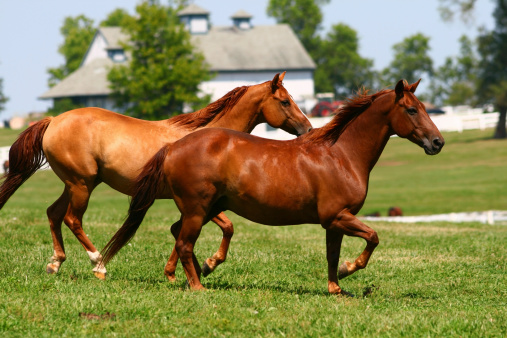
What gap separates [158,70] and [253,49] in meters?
31.1

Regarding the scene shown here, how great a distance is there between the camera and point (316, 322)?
7156 millimetres

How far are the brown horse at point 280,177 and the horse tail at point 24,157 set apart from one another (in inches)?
86.0

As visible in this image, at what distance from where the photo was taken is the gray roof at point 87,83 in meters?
79.0

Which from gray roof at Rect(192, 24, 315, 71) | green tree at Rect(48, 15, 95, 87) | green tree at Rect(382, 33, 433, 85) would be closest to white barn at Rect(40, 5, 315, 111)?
gray roof at Rect(192, 24, 315, 71)

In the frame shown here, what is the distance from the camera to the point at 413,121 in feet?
29.1

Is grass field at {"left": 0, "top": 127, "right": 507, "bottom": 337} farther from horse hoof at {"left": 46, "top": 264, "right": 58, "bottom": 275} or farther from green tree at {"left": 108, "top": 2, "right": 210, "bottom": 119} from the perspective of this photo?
green tree at {"left": 108, "top": 2, "right": 210, "bottom": 119}

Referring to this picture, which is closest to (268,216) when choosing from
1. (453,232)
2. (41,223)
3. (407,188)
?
(41,223)

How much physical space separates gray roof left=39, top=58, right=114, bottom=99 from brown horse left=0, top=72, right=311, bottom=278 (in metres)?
68.7

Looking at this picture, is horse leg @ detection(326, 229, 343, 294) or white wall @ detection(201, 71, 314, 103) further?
white wall @ detection(201, 71, 314, 103)

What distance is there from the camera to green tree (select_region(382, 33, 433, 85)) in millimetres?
138125

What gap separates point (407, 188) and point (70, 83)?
1987 inches

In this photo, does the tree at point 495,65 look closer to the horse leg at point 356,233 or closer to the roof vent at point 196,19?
the roof vent at point 196,19

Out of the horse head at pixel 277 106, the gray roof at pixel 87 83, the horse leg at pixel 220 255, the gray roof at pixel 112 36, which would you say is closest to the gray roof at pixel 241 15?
the gray roof at pixel 112 36

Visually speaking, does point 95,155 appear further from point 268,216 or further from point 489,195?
point 489,195
